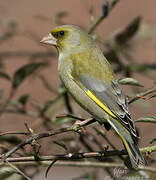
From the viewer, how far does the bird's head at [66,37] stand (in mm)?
3357

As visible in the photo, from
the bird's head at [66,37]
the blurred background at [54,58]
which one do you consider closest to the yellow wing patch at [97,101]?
the blurred background at [54,58]

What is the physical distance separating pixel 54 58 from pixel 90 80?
189 cm

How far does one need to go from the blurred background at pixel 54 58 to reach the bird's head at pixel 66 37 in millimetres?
155

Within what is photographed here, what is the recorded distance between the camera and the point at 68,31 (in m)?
3.39

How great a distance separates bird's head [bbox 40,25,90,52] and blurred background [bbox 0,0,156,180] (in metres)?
0.16

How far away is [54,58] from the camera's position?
482 cm

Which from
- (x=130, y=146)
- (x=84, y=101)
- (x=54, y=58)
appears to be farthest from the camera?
(x=54, y=58)

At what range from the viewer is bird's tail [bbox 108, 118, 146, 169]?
2.17 meters

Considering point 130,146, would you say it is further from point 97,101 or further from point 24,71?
point 24,71

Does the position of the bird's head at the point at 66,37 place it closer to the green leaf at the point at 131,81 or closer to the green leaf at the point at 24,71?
the green leaf at the point at 24,71

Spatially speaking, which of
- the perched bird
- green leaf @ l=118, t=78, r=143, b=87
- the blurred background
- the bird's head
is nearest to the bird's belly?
the perched bird

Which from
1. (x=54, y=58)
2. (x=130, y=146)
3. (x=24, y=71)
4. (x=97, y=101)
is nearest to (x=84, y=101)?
(x=97, y=101)

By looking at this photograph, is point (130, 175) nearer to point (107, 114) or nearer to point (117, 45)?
point (107, 114)

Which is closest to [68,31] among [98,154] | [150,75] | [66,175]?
[150,75]
